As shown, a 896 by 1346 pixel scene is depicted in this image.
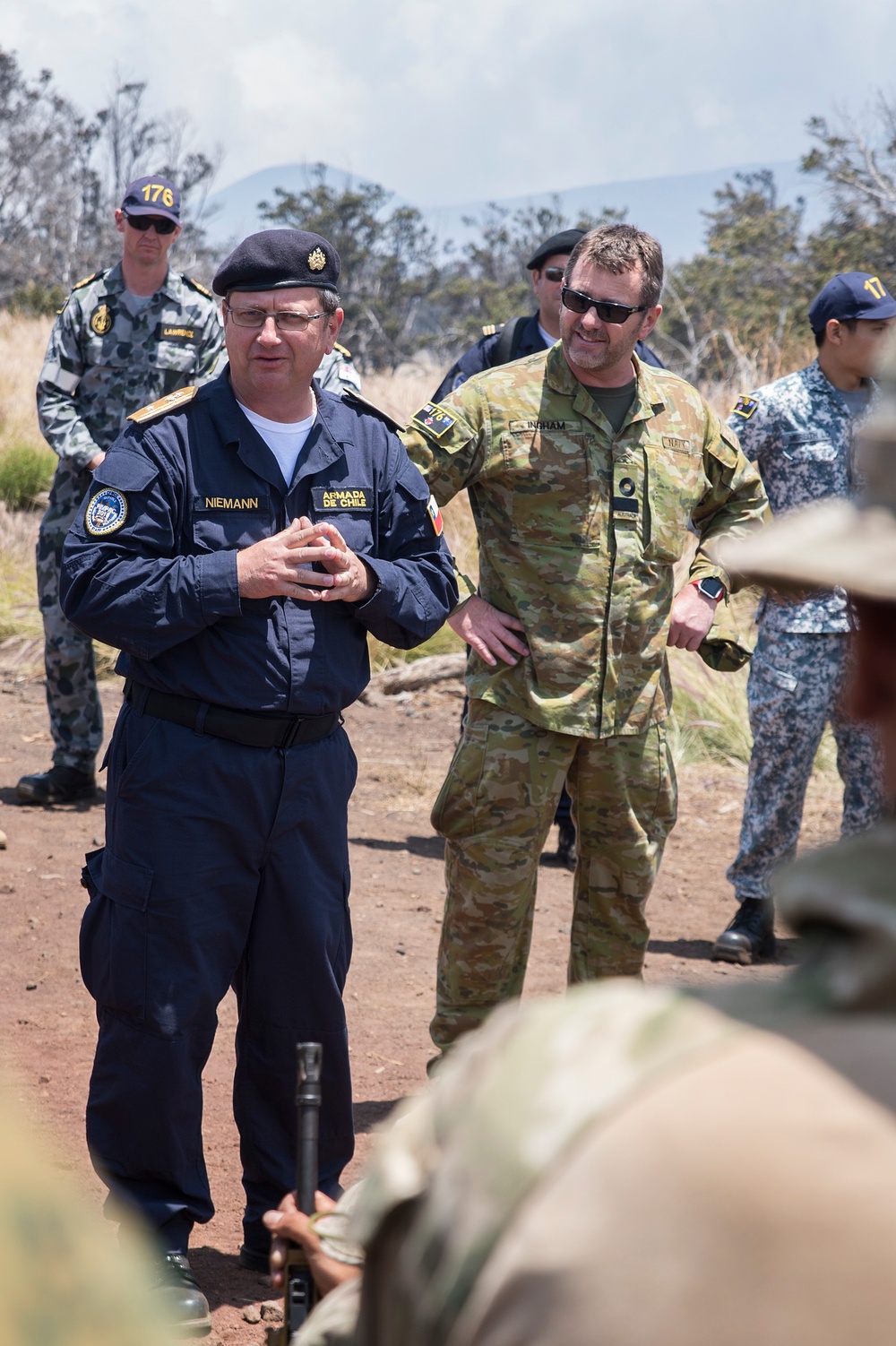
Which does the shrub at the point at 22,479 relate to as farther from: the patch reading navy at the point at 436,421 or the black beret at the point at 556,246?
the patch reading navy at the point at 436,421

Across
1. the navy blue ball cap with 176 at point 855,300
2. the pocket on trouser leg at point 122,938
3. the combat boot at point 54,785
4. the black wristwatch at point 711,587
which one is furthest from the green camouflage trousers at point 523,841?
the combat boot at point 54,785

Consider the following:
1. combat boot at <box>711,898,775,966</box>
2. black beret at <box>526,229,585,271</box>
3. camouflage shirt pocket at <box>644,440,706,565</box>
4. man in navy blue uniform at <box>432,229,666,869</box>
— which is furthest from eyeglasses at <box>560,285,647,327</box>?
combat boot at <box>711,898,775,966</box>

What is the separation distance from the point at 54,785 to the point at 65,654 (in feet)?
2.18

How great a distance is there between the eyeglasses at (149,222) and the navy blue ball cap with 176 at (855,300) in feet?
9.59

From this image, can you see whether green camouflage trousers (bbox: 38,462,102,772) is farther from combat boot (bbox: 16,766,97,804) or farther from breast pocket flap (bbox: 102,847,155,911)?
breast pocket flap (bbox: 102,847,155,911)

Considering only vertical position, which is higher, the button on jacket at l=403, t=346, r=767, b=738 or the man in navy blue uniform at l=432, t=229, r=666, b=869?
the man in navy blue uniform at l=432, t=229, r=666, b=869

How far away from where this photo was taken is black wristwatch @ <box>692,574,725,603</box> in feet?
13.9

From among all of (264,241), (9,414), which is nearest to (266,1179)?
(264,241)

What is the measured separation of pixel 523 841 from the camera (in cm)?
400

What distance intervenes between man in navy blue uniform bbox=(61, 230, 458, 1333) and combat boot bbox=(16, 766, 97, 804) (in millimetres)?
3704

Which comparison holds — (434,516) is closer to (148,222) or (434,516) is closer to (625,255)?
(625,255)

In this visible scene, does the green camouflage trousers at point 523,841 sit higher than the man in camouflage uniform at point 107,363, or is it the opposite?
the man in camouflage uniform at point 107,363

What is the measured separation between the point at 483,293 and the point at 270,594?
28899 millimetres

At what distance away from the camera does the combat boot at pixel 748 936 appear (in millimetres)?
5777
